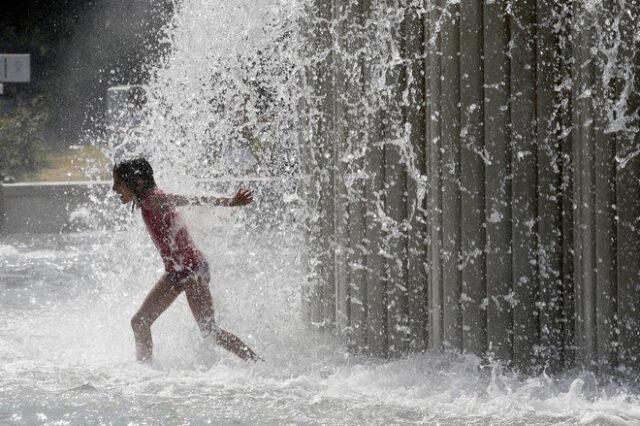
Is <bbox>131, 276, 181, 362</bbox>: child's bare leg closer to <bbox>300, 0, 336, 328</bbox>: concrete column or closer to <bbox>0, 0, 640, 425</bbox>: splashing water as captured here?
<bbox>0, 0, 640, 425</bbox>: splashing water

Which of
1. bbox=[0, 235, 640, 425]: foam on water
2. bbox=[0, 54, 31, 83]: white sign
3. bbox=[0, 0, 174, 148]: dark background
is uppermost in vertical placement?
bbox=[0, 0, 174, 148]: dark background

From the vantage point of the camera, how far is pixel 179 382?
5.52m

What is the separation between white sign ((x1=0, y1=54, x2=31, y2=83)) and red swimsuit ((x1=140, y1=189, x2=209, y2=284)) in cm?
1234

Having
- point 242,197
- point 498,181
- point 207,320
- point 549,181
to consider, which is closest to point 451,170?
point 498,181

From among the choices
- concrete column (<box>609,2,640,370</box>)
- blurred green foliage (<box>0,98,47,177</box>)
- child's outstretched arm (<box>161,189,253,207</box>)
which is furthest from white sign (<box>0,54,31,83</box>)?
concrete column (<box>609,2,640,370</box>)

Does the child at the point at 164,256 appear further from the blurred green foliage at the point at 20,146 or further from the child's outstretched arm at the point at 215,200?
the blurred green foliage at the point at 20,146

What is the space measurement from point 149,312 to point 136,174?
2.35 feet

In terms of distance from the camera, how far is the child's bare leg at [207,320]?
589cm

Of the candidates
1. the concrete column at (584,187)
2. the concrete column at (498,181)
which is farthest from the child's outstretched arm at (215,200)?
the concrete column at (584,187)

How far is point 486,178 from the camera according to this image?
5.16m

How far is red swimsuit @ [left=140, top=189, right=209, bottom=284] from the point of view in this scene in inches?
234

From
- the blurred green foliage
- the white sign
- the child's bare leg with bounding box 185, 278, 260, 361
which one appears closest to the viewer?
the child's bare leg with bounding box 185, 278, 260, 361

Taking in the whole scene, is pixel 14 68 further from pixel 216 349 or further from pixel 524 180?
pixel 524 180

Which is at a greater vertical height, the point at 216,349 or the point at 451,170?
the point at 451,170
